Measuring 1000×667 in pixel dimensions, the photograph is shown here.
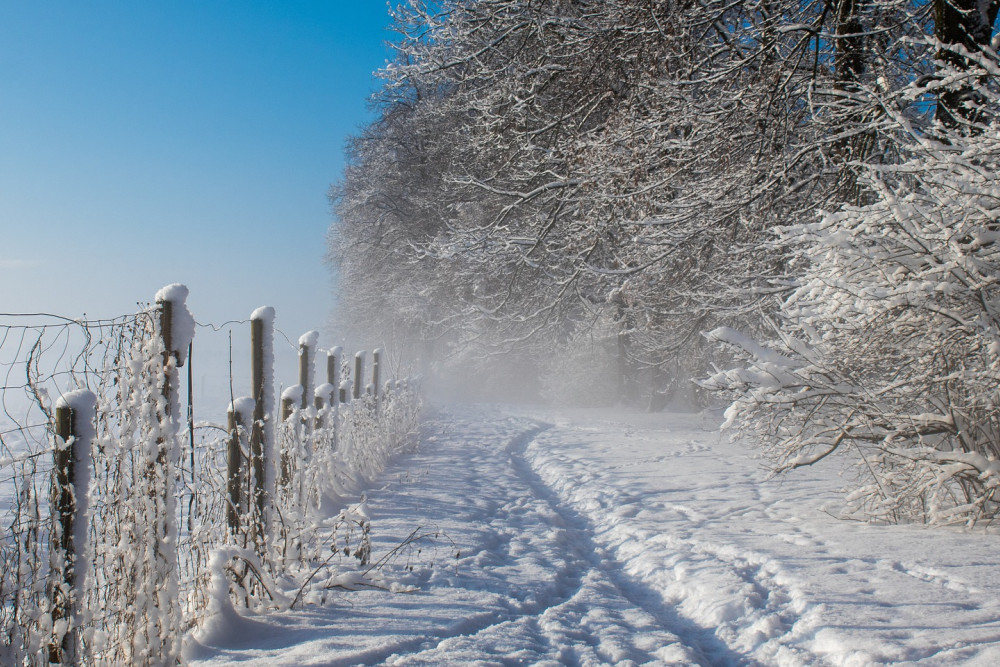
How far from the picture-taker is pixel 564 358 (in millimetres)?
24469

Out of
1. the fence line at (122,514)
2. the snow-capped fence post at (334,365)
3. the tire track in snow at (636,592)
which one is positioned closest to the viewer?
the fence line at (122,514)

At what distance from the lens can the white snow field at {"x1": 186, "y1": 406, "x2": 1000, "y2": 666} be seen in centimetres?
257

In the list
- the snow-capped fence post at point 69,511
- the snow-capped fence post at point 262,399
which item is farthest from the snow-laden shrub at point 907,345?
the snow-capped fence post at point 69,511

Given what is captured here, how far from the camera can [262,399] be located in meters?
3.45

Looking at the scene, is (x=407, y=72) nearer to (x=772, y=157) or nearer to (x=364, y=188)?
(x=772, y=157)

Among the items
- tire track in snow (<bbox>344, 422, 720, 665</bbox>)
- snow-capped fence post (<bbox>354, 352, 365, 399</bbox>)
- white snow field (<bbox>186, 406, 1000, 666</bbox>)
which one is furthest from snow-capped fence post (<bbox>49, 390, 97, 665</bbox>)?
snow-capped fence post (<bbox>354, 352, 365, 399</bbox>)

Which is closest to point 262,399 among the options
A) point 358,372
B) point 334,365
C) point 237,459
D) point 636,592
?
point 237,459

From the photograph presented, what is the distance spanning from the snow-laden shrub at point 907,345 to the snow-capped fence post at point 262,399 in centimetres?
267

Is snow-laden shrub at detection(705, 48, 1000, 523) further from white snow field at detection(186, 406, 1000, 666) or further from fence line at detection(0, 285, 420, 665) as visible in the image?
fence line at detection(0, 285, 420, 665)

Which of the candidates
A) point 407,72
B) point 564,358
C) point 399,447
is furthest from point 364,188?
point 399,447

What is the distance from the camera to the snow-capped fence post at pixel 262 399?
3.41m

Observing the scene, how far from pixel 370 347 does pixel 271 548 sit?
101 ft

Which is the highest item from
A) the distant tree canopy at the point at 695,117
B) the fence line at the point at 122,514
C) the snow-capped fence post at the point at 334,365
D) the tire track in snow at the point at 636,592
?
the distant tree canopy at the point at 695,117

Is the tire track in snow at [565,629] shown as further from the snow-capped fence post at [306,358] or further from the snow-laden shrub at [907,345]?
the snow-capped fence post at [306,358]
